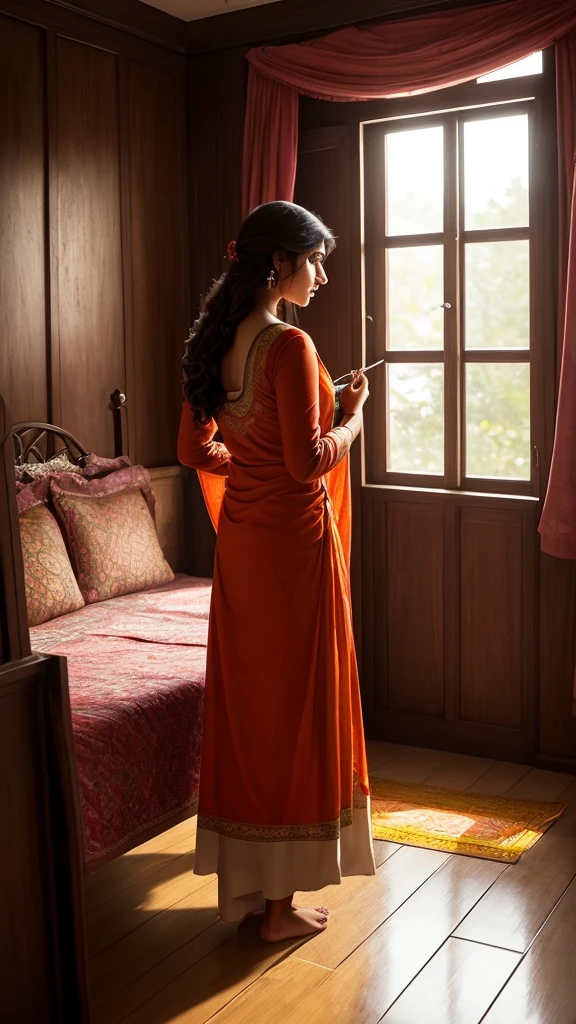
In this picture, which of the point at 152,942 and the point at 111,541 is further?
the point at 111,541

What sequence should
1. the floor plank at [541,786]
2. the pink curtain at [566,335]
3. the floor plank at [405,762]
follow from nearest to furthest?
the pink curtain at [566,335] → the floor plank at [541,786] → the floor plank at [405,762]

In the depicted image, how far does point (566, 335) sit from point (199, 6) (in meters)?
1.94

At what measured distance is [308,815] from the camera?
2.67m

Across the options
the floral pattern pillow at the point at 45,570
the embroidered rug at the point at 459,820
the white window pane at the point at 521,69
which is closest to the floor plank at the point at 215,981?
the embroidered rug at the point at 459,820

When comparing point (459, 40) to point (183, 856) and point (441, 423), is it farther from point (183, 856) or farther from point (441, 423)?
point (183, 856)

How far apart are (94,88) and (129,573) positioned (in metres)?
1.76

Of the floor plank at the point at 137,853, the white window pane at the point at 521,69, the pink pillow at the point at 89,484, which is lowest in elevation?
the floor plank at the point at 137,853

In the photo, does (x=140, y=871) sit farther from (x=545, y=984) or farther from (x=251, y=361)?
(x=251, y=361)

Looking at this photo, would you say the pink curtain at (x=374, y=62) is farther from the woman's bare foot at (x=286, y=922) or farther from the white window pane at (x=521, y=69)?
the woman's bare foot at (x=286, y=922)

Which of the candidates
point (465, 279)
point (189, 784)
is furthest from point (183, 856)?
point (465, 279)

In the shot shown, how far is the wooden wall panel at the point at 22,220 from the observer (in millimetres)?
3693

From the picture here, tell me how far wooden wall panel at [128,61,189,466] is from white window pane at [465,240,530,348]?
1222mm

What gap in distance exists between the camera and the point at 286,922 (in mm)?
2766


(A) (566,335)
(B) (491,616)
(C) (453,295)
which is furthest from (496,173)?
(B) (491,616)
